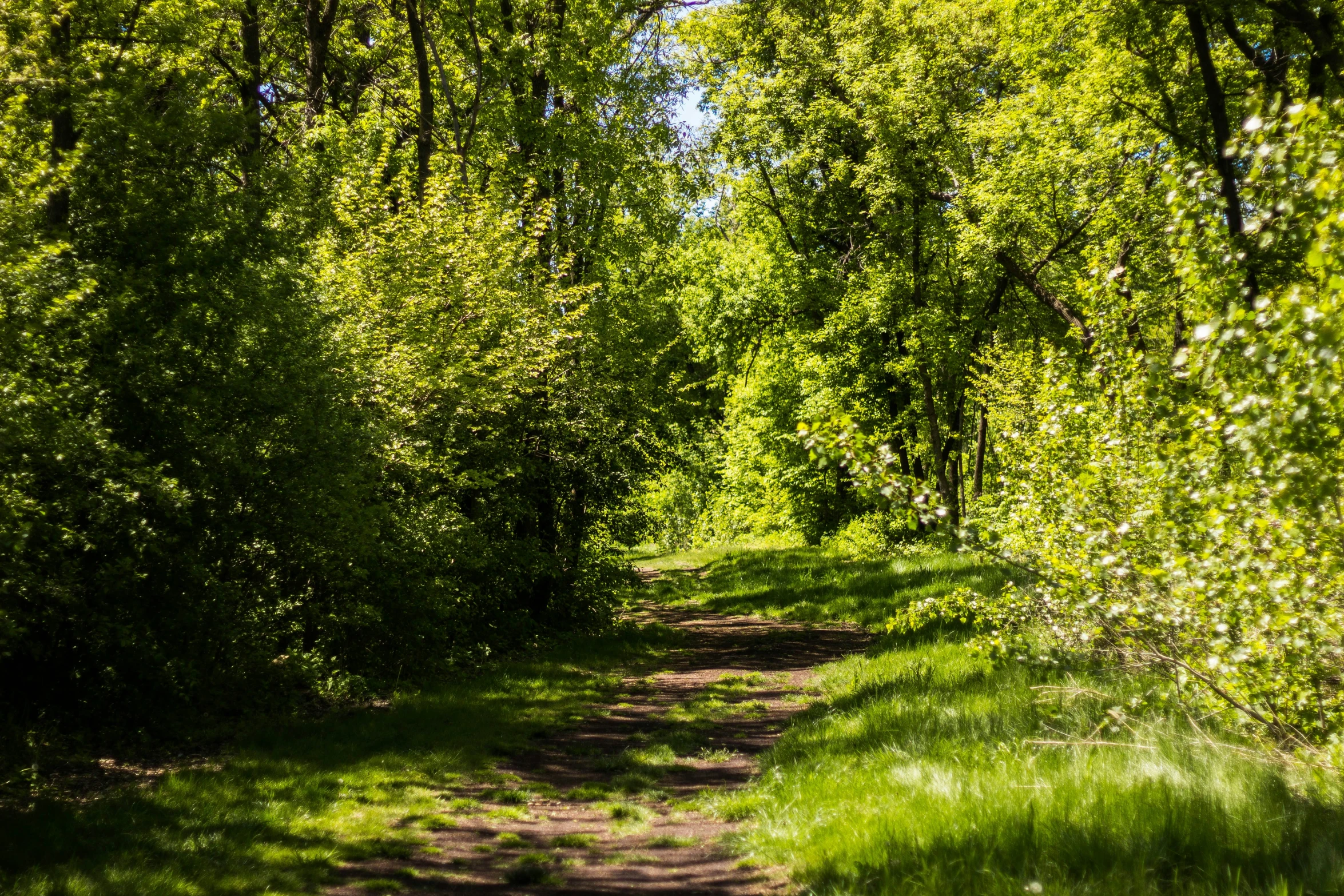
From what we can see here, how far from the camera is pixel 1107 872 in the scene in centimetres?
371

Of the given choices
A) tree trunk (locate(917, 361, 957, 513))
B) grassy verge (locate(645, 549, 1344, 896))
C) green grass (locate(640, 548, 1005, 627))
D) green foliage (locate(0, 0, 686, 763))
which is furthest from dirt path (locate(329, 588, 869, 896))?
tree trunk (locate(917, 361, 957, 513))

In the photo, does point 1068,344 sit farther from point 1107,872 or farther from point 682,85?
point 682,85

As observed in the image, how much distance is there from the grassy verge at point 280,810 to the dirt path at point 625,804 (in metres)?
0.36

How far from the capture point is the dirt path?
5297mm

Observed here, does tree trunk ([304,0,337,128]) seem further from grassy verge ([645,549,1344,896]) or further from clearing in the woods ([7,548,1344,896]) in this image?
grassy verge ([645,549,1344,896])

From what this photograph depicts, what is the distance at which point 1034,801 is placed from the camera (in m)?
4.53

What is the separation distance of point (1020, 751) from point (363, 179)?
50.5 feet

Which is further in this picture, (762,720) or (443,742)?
(762,720)

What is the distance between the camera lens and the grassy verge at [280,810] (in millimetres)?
5262

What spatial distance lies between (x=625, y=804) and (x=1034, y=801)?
358 cm

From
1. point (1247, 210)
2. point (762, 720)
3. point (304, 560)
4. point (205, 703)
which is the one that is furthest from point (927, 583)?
point (205, 703)

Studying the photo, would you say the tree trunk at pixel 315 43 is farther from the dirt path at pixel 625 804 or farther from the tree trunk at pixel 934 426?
the tree trunk at pixel 934 426

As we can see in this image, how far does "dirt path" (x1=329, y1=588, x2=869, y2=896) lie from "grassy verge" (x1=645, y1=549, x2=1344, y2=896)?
47cm

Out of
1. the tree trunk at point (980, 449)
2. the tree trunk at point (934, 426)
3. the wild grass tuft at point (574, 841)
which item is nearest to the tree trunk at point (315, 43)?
the wild grass tuft at point (574, 841)
